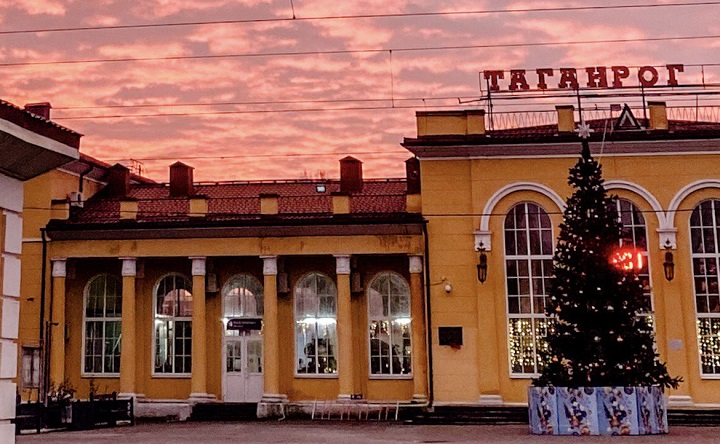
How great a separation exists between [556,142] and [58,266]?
1498cm

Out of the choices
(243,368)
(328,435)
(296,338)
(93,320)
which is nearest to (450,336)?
(296,338)

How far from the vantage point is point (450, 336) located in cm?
2373

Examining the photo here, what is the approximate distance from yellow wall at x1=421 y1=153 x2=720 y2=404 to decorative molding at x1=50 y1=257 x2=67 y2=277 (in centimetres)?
1091

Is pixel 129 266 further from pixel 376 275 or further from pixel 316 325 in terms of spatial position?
pixel 376 275

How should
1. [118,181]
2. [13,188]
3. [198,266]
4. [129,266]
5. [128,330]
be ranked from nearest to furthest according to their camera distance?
[13,188] < [128,330] < [198,266] < [129,266] < [118,181]

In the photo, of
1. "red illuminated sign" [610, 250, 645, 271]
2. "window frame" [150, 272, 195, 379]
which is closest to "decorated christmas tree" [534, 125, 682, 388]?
"red illuminated sign" [610, 250, 645, 271]

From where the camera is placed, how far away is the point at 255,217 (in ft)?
84.0

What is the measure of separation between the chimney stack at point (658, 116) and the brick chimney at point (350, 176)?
973cm

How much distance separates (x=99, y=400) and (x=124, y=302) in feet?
13.1

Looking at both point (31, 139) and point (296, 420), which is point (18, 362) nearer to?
point (31, 139)

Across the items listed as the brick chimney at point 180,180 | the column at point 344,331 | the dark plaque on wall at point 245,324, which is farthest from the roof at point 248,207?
the dark plaque on wall at point 245,324

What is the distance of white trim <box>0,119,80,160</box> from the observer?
26.1ft

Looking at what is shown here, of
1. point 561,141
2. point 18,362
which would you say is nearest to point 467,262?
point 561,141

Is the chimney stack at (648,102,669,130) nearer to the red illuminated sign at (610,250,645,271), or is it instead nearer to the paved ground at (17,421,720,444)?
the red illuminated sign at (610,250,645,271)
